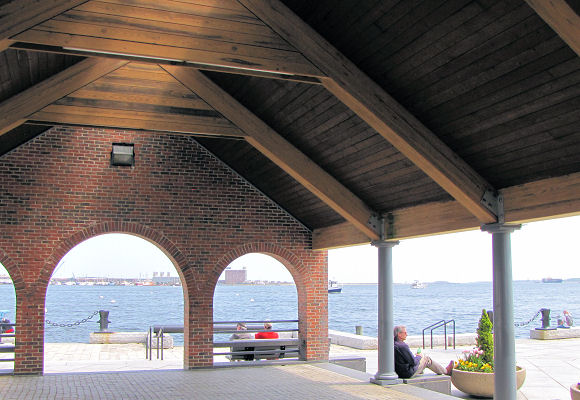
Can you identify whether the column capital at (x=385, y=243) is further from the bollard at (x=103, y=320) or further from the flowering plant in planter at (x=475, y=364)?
the bollard at (x=103, y=320)

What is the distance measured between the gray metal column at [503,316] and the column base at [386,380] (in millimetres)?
2768

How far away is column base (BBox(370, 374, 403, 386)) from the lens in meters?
10.7

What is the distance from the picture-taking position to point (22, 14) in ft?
19.7

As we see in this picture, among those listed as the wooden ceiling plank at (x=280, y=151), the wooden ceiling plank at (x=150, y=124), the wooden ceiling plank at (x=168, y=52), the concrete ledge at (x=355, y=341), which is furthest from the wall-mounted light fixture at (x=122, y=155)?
the concrete ledge at (x=355, y=341)

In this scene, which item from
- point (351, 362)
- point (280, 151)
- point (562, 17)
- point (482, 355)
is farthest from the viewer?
point (351, 362)

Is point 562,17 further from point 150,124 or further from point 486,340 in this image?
point 486,340

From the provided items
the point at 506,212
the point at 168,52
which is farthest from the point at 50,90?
the point at 506,212

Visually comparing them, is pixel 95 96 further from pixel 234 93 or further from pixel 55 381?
pixel 55 381

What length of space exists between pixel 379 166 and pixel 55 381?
6515mm

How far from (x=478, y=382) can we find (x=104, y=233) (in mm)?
7149

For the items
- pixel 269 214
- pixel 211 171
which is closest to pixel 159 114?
pixel 211 171

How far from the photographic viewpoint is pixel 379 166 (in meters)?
9.73

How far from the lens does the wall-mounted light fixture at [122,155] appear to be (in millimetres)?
12430

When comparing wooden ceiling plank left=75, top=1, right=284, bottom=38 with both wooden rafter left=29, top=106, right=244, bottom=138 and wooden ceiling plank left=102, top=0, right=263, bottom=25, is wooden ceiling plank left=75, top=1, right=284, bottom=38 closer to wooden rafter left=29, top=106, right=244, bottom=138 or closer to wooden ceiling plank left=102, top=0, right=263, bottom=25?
wooden ceiling plank left=102, top=0, right=263, bottom=25
